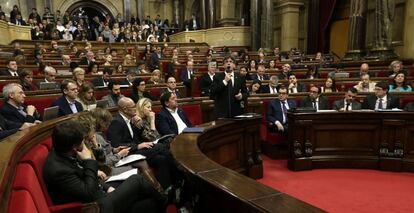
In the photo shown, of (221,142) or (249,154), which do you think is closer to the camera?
(221,142)

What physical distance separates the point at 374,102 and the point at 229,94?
6.44 ft

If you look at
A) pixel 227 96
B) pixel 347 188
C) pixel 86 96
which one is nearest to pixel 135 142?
pixel 86 96

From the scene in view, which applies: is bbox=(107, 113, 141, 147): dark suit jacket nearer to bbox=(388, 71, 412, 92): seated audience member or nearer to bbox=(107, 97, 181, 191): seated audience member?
bbox=(107, 97, 181, 191): seated audience member

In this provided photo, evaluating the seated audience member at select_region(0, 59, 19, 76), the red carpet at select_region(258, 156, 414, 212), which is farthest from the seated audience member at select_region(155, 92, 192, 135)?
the seated audience member at select_region(0, 59, 19, 76)

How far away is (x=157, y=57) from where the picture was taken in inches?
364

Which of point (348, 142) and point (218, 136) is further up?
point (218, 136)

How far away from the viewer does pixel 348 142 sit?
3994 millimetres

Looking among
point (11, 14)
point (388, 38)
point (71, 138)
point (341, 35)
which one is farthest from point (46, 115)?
point (11, 14)

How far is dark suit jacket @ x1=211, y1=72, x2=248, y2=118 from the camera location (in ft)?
13.1

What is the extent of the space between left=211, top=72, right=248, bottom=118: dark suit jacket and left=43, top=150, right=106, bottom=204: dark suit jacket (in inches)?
94.8

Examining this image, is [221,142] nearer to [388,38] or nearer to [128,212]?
[128,212]

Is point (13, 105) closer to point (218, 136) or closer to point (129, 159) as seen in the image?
point (129, 159)

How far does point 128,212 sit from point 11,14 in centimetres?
1274

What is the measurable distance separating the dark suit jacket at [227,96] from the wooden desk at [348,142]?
66 centimetres
